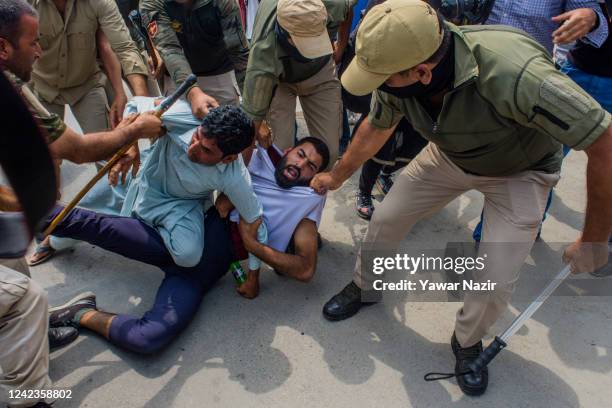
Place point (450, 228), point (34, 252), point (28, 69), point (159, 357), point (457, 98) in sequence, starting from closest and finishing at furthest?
1. point (457, 98)
2. point (28, 69)
3. point (159, 357)
4. point (34, 252)
5. point (450, 228)

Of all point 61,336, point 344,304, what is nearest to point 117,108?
point 61,336

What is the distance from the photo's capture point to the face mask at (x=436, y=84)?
178 centimetres

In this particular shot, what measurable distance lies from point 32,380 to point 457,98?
206cm

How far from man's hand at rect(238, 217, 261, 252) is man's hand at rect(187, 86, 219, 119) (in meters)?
0.61

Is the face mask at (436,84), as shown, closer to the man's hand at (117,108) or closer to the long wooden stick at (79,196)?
the long wooden stick at (79,196)

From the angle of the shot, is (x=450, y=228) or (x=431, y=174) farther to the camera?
(x=450, y=228)

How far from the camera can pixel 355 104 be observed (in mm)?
3428

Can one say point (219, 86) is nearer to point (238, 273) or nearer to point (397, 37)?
point (238, 273)

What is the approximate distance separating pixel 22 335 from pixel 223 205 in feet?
3.67

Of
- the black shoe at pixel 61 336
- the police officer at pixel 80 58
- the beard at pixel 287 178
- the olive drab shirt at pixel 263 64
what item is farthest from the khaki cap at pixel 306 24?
the black shoe at pixel 61 336

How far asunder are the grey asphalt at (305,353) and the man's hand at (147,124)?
36.3 inches

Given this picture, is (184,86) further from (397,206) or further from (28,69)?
(397,206)

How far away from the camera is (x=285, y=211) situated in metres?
2.64

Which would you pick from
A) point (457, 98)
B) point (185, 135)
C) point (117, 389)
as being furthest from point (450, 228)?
point (117, 389)
